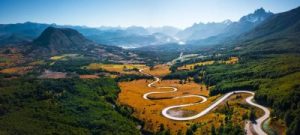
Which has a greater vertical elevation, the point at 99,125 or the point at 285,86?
the point at 285,86

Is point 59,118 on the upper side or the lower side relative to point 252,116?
lower

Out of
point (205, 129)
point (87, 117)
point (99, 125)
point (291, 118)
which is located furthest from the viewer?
point (87, 117)

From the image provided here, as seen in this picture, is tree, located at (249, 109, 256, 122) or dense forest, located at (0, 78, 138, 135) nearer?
tree, located at (249, 109, 256, 122)

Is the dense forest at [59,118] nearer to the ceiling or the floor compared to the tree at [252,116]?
nearer to the floor

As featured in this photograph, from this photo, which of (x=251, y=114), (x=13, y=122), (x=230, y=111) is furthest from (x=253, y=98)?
(x=13, y=122)

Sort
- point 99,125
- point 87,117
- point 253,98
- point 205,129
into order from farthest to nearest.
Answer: point 253,98
point 87,117
point 99,125
point 205,129

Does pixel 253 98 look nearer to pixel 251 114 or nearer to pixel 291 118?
pixel 251 114

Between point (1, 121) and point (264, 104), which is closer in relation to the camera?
point (1, 121)

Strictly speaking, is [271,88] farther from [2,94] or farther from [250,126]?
[2,94]

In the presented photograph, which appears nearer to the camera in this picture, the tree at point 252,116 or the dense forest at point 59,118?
the tree at point 252,116

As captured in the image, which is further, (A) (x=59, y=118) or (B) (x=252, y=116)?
(A) (x=59, y=118)

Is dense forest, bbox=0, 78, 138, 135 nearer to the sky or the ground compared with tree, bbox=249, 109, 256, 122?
nearer to the ground
